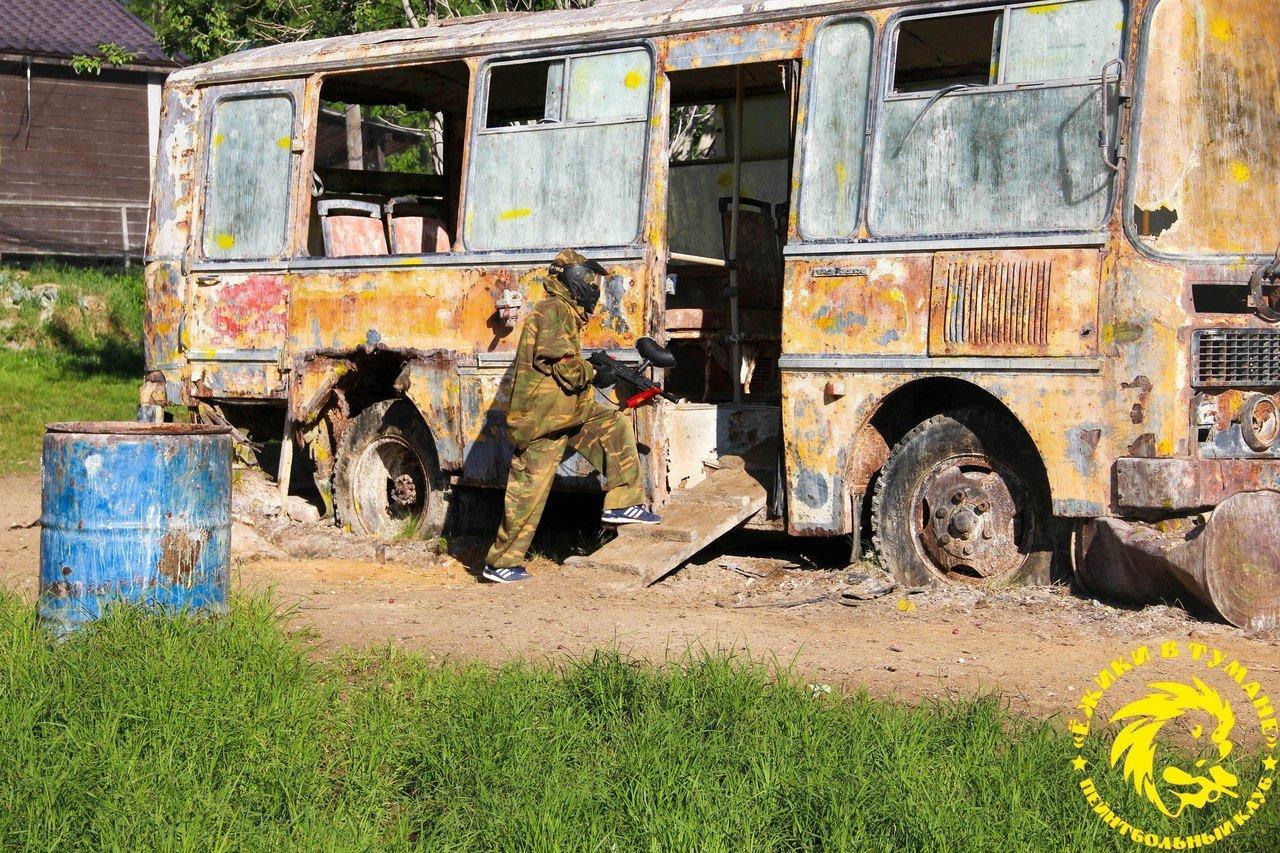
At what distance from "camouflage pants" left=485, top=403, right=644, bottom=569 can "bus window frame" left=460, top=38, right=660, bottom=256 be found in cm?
103

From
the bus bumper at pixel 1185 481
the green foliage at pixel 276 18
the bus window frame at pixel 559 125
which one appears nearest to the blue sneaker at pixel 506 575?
the bus window frame at pixel 559 125

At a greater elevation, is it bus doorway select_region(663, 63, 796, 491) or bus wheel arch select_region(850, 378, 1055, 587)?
bus doorway select_region(663, 63, 796, 491)

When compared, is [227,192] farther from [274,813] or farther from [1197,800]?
[1197,800]

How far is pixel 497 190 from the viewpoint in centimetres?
866

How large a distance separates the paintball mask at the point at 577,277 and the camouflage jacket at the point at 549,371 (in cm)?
4

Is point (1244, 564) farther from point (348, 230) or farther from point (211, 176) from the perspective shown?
point (211, 176)

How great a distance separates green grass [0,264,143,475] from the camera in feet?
49.6

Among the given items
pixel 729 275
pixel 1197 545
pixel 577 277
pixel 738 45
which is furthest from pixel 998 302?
pixel 729 275

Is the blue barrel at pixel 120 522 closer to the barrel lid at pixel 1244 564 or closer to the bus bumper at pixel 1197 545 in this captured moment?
the bus bumper at pixel 1197 545

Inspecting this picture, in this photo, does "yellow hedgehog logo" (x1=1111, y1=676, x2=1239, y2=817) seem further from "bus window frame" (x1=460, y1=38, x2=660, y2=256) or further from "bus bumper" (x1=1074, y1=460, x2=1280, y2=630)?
"bus window frame" (x1=460, y1=38, x2=660, y2=256)

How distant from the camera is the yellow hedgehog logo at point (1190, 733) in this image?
A: 416 cm

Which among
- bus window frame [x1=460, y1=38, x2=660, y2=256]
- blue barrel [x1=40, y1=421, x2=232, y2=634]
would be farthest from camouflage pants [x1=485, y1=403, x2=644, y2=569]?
blue barrel [x1=40, y1=421, x2=232, y2=634]

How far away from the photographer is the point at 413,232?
9.35 metres

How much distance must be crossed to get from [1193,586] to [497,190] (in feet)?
14.7
